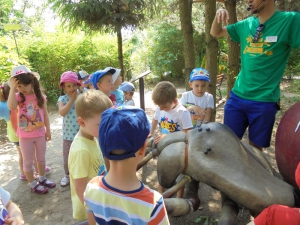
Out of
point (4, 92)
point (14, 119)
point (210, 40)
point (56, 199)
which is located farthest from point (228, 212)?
point (4, 92)

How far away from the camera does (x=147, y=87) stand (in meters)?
12.6

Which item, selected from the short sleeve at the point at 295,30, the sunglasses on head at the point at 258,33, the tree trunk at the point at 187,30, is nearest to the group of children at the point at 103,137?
the sunglasses on head at the point at 258,33

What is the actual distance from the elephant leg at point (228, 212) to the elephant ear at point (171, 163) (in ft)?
0.93

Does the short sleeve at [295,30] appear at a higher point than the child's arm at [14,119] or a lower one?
higher

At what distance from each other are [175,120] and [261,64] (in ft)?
2.96

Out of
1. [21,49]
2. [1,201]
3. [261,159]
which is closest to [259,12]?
[261,159]

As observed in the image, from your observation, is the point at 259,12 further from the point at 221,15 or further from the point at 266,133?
the point at 266,133

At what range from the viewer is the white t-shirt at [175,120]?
2.52 metres

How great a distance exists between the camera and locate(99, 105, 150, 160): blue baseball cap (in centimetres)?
94

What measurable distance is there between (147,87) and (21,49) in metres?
5.62

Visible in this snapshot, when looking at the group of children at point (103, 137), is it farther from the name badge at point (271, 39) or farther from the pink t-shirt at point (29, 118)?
the name badge at point (271, 39)

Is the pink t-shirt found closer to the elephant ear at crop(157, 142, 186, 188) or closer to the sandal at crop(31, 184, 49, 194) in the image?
the sandal at crop(31, 184, 49, 194)

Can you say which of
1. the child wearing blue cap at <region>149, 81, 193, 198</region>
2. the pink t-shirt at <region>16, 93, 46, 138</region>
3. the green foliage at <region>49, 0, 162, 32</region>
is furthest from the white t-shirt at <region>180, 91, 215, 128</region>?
the green foliage at <region>49, 0, 162, 32</region>

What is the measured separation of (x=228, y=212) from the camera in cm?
131
